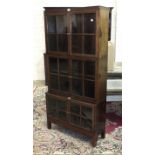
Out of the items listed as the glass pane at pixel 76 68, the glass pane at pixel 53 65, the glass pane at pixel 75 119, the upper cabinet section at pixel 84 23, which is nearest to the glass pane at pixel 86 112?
the glass pane at pixel 75 119

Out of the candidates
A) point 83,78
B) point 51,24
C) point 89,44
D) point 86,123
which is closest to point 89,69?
point 83,78

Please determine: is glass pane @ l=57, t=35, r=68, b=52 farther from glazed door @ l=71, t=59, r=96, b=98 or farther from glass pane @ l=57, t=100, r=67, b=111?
glass pane @ l=57, t=100, r=67, b=111

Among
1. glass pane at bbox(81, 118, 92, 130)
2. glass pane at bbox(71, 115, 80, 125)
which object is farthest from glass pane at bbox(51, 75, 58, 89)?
glass pane at bbox(81, 118, 92, 130)

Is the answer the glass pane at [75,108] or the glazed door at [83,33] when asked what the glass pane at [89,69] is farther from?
the glass pane at [75,108]

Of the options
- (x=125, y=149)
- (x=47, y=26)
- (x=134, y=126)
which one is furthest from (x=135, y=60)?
(x=47, y=26)

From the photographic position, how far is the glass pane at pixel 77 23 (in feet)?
7.24

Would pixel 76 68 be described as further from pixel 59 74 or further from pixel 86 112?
pixel 86 112

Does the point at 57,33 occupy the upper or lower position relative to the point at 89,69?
upper

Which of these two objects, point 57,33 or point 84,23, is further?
point 57,33

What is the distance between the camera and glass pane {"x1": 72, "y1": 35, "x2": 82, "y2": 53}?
2.25 meters

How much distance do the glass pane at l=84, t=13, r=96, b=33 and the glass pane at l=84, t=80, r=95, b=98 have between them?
505mm

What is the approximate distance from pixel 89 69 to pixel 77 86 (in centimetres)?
25

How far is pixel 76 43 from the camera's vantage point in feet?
7.48

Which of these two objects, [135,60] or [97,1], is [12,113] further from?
[97,1]
